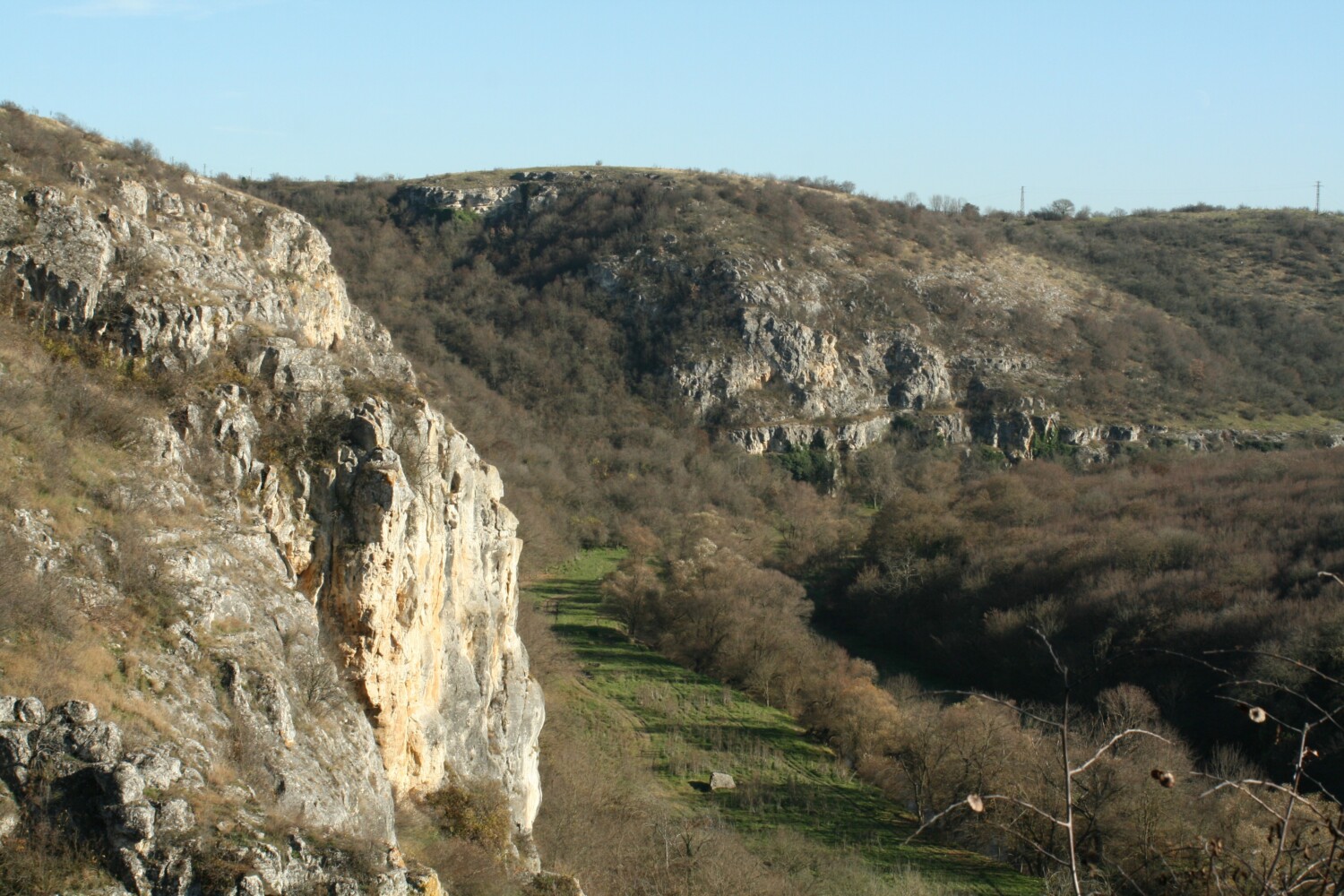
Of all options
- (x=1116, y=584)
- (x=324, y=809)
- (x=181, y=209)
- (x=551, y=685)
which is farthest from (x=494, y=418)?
(x=324, y=809)

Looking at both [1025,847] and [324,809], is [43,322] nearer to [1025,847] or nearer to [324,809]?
[324,809]

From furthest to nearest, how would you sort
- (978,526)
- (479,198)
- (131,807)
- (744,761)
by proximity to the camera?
(479,198), (978,526), (744,761), (131,807)

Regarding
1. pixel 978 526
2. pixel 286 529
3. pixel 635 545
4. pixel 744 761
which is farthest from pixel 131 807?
pixel 978 526

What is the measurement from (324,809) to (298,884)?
3.03m

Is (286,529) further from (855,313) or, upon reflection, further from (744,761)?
(855,313)

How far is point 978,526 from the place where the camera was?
210 feet

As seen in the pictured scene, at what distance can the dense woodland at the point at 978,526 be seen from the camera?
94.9ft

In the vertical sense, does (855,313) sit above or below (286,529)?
above

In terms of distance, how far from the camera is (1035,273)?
11531 centimetres

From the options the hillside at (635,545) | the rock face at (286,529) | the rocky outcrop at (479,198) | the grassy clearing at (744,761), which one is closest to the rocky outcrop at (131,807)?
the hillside at (635,545)

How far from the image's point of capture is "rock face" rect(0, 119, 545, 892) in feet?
52.7

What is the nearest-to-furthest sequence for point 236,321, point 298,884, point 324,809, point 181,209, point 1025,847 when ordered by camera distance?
1. point 298,884
2. point 324,809
3. point 236,321
4. point 181,209
5. point 1025,847

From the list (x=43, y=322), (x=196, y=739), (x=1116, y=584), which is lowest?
(x=1116, y=584)

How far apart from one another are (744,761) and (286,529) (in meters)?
26.2
